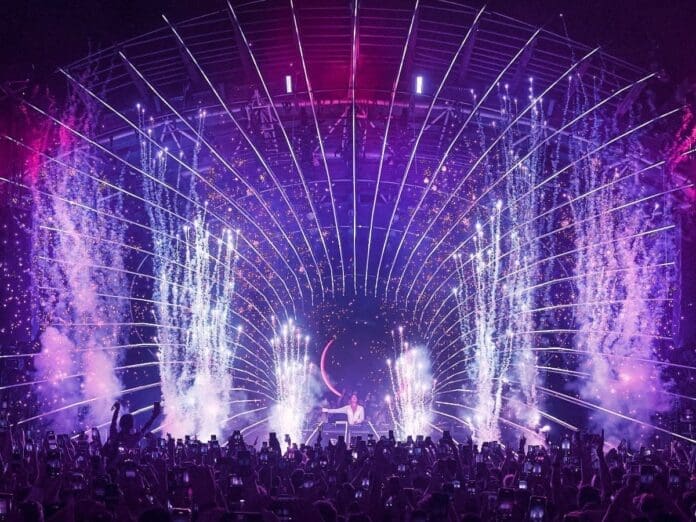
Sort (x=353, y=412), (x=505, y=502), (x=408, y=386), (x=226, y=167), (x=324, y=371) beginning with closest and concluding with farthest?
(x=505, y=502) → (x=226, y=167) → (x=353, y=412) → (x=408, y=386) → (x=324, y=371)

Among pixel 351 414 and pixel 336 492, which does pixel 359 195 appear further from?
pixel 336 492

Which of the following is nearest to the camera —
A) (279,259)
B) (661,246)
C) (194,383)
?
(661,246)

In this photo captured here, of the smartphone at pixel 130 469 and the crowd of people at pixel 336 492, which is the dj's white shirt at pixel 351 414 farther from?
the smartphone at pixel 130 469

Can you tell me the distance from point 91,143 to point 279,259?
17.8m

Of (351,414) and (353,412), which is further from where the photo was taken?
(353,412)

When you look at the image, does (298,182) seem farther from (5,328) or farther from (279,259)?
(5,328)

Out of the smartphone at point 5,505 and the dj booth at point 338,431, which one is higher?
the smartphone at point 5,505

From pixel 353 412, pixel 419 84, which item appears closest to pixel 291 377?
pixel 353 412

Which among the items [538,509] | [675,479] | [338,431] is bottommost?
[338,431]

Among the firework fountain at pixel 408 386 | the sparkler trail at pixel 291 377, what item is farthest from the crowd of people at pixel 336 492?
the firework fountain at pixel 408 386

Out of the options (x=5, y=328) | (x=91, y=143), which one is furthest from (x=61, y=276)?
(x=5, y=328)

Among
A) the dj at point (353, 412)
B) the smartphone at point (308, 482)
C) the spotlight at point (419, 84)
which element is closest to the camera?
the smartphone at point (308, 482)

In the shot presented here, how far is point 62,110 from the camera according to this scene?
19.5 metres

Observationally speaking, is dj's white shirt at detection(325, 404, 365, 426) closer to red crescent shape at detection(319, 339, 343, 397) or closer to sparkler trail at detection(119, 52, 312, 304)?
red crescent shape at detection(319, 339, 343, 397)
